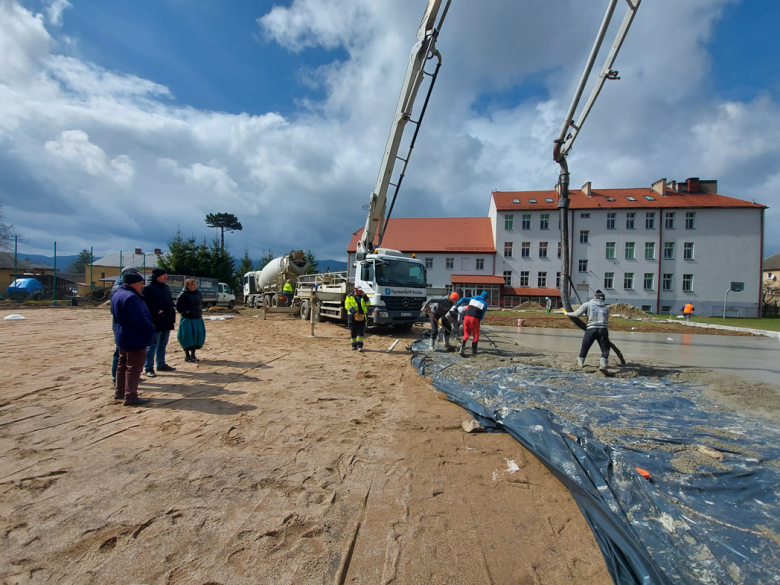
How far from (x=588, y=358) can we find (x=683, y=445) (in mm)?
5146

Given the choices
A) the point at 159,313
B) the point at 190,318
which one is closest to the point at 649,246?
the point at 190,318

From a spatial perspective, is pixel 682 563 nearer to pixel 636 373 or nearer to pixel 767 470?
pixel 767 470

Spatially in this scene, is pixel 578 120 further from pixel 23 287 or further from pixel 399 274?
pixel 23 287

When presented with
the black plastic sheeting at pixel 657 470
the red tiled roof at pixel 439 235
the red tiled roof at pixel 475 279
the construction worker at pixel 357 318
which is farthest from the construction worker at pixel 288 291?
the red tiled roof at pixel 475 279

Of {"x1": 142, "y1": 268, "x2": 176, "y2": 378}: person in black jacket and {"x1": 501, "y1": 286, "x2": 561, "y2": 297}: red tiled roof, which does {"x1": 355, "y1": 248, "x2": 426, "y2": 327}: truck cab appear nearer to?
{"x1": 142, "y1": 268, "x2": 176, "y2": 378}: person in black jacket

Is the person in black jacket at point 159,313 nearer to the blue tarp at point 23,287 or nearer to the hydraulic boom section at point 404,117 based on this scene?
the hydraulic boom section at point 404,117

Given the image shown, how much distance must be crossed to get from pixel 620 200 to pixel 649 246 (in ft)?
17.2

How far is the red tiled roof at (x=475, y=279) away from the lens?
36.2 metres

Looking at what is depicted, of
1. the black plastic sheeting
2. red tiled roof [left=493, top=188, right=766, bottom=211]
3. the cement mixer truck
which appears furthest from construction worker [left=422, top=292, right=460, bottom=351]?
red tiled roof [left=493, top=188, right=766, bottom=211]

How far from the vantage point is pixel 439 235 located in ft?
132

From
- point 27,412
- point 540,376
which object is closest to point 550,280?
point 540,376

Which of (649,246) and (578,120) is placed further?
(649,246)

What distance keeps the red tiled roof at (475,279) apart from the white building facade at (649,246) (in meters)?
1.38

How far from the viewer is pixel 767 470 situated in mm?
2996
